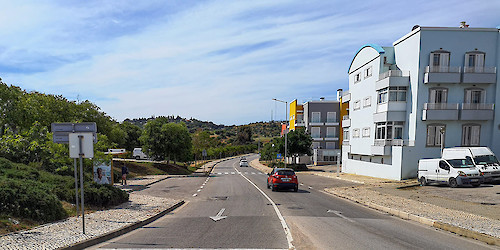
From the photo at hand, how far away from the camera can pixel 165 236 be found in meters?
8.87

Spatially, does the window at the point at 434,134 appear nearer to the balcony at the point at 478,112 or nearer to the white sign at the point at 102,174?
the balcony at the point at 478,112

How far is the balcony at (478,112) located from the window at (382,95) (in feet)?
21.0

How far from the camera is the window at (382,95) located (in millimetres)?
30980

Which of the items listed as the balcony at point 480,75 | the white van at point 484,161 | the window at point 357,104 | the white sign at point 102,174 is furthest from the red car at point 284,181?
the window at point 357,104

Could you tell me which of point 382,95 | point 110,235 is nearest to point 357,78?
point 382,95

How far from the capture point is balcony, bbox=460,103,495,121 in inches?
1093

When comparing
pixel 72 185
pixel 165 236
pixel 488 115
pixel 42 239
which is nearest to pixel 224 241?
pixel 165 236

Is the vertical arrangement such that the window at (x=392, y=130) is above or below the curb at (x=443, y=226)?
above

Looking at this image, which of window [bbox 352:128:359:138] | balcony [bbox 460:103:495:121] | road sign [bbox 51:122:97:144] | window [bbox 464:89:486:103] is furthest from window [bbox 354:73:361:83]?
road sign [bbox 51:122:97:144]

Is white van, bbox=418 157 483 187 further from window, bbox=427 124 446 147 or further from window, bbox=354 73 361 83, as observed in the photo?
window, bbox=354 73 361 83

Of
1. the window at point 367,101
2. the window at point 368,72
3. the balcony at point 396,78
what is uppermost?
the window at point 368,72

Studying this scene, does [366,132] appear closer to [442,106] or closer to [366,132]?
[366,132]

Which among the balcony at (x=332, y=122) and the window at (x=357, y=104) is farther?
the balcony at (x=332, y=122)

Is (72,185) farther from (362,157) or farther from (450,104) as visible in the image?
(362,157)
